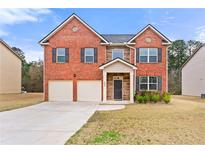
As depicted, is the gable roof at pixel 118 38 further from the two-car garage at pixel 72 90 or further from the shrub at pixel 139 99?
the shrub at pixel 139 99

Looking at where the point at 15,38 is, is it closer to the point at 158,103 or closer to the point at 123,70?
the point at 123,70

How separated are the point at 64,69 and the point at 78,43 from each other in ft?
8.54

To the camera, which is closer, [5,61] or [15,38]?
[5,61]

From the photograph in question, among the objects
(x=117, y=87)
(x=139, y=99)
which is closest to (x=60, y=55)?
(x=117, y=87)

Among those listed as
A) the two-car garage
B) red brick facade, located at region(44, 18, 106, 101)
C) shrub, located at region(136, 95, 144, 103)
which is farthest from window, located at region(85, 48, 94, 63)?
shrub, located at region(136, 95, 144, 103)

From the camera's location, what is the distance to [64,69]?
23656 mm

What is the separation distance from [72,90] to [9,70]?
15.9 m

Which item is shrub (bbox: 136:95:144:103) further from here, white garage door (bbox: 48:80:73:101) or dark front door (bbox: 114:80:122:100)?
white garage door (bbox: 48:80:73:101)

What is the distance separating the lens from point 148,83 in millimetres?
23594

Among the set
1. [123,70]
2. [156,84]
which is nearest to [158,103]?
[156,84]

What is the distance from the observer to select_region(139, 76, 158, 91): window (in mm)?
23500

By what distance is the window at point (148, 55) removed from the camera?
23.6 m

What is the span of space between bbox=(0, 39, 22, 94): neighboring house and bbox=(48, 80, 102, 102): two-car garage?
1295cm
